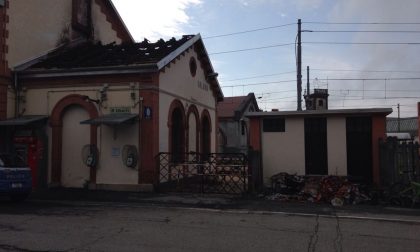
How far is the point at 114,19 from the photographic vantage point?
2592 cm

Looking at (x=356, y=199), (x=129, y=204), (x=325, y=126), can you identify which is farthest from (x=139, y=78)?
(x=356, y=199)

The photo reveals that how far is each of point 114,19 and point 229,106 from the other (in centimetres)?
2044

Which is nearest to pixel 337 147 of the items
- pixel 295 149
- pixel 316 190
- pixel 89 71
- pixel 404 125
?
pixel 295 149

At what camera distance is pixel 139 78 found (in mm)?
17500

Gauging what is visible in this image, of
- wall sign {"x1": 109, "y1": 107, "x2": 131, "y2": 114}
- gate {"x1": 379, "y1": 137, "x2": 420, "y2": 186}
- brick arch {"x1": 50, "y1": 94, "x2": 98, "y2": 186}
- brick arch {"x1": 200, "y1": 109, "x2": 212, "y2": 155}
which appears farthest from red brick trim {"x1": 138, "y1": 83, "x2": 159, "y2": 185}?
gate {"x1": 379, "y1": 137, "x2": 420, "y2": 186}

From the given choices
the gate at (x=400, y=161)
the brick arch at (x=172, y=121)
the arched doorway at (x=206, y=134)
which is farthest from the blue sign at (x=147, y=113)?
the gate at (x=400, y=161)

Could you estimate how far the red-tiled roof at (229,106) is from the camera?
140ft

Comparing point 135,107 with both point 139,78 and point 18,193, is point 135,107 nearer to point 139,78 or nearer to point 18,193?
point 139,78

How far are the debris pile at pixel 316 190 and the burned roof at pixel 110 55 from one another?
6228 millimetres

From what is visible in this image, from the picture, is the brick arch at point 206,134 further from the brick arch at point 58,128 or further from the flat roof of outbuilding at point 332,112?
the brick arch at point 58,128

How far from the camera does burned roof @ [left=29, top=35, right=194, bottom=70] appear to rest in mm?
18047

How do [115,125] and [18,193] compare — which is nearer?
[18,193]

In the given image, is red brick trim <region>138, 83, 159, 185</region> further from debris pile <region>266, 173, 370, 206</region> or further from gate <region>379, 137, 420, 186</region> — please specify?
gate <region>379, 137, 420, 186</region>

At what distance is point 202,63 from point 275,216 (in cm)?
1354
